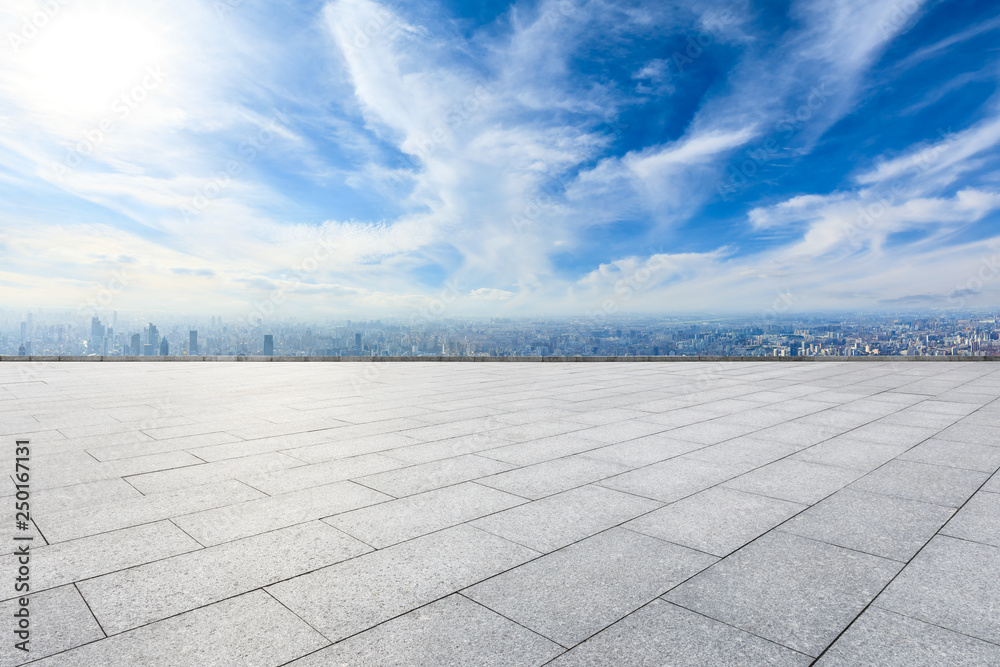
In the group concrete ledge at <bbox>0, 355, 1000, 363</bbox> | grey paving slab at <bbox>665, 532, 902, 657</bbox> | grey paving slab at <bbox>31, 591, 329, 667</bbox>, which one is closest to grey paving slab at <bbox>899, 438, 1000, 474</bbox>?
grey paving slab at <bbox>665, 532, 902, 657</bbox>

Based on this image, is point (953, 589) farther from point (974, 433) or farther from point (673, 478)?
point (974, 433)

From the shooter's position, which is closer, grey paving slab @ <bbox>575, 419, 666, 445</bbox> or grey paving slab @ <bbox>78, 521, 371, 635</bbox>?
grey paving slab @ <bbox>78, 521, 371, 635</bbox>

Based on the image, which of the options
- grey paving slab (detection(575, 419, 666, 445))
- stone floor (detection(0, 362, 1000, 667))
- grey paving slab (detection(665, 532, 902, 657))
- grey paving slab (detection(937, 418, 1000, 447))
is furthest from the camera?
grey paving slab (detection(575, 419, 666, 445))

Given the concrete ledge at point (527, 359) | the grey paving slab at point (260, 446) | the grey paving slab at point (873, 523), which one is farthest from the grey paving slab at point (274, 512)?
the concrete ledge at point (527, 359)

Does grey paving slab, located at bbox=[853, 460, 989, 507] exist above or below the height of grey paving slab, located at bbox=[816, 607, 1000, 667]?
above

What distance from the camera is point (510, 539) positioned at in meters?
4.21

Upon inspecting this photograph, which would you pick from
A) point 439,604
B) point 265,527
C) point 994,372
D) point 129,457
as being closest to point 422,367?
point 129,457

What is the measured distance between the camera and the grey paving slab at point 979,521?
14.1 ft

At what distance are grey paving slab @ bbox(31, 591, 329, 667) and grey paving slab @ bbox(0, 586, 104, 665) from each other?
113mm

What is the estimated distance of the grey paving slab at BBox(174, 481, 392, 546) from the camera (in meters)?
4.37

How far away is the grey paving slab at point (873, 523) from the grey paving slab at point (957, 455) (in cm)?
196

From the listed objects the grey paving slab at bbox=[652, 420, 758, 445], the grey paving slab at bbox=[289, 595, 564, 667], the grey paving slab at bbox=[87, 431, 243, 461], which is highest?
the grey paving slab at bbox=[87, 431, 243, 461]

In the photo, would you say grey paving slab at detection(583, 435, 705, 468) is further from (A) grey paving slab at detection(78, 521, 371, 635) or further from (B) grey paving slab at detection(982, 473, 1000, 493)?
(A) grey paving slab at detection(78, 521, 371, 635)

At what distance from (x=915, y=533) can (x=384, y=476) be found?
16.3 ft
